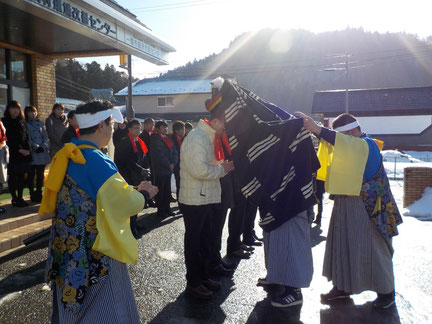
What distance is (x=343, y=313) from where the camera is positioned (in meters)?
3.52

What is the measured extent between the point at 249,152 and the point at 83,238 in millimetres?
1770

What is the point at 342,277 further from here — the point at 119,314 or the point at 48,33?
the point at 48,33

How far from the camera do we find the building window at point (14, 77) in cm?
870

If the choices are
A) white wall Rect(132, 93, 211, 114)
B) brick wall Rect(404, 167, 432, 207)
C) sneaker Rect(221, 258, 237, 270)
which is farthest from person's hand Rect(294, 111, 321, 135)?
white wall Rect(132, 93, 211, 114)

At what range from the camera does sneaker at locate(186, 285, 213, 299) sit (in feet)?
12.3

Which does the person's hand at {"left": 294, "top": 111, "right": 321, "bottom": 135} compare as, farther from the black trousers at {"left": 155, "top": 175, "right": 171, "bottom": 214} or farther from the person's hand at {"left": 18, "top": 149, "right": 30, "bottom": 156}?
the person's hand at {"left": 18, "top": 149, "right": 30, "bottom": 156}

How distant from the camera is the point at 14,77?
907cm

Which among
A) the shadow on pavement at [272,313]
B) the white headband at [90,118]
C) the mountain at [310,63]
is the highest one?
the mountain at [310,63]

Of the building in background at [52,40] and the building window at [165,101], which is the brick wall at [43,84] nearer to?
the building in background at [52,40]

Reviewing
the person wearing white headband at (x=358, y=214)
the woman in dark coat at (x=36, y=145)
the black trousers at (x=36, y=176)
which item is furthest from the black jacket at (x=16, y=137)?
the person wearing white headband at (x=358, y=214)

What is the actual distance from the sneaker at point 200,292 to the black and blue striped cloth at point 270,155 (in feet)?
3.05

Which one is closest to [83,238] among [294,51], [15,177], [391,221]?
[391,221]

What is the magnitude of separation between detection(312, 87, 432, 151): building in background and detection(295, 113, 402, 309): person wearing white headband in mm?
30724

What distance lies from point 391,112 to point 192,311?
37.8 metres
